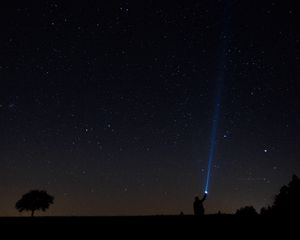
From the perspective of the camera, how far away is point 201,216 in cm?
1266

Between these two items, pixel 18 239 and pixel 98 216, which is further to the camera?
pixel 98 216

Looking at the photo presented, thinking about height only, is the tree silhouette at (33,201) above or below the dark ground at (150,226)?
above

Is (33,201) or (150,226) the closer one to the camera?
(150,226)

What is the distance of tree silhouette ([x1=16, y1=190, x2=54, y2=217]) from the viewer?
2253 inches

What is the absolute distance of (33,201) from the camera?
57469 mm

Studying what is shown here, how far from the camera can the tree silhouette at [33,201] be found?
2253 inches

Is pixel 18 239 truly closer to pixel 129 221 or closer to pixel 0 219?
pixel 0 219

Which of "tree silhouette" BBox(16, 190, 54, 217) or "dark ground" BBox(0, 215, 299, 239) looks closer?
"dark ground" BBox(0, 215, 299, 239)

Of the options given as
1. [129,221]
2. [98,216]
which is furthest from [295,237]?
[98,216]

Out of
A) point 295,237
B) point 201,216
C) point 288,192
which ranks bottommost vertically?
point 295,237

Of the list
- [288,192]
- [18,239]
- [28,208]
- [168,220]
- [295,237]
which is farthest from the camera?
[28,208]

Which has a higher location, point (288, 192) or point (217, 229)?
point (288, 192)

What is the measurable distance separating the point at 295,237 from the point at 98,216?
636cm

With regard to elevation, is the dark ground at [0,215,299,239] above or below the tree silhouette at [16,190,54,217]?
below
